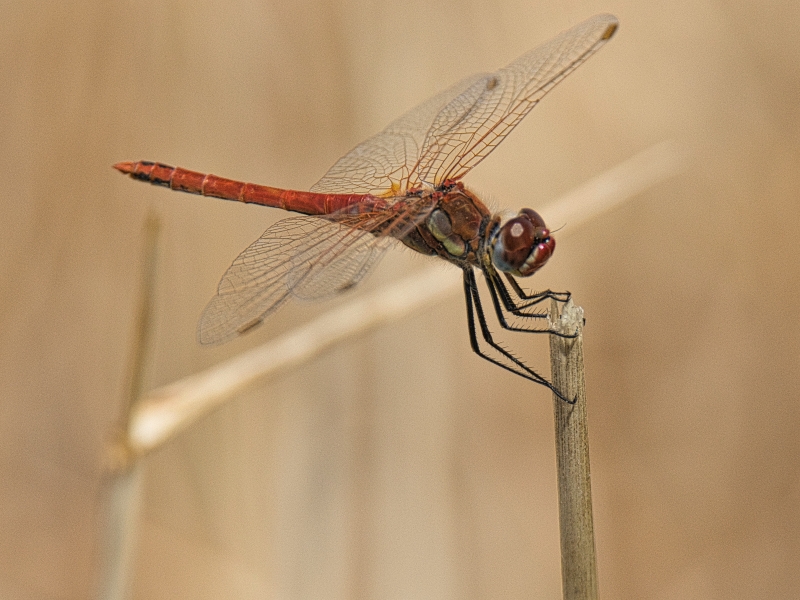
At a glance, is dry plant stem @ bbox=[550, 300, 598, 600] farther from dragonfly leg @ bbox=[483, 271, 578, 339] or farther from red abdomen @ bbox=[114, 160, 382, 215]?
red abdomen @ bbox=[114, 160, 382, 215]

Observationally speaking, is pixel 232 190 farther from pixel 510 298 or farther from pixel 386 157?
pixel 510 298

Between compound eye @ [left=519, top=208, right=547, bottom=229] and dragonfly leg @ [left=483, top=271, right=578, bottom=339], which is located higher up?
compound eye @ [left=519, top=208, right=547, bottom=229]

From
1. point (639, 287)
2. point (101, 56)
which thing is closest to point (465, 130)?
point (639, 287)

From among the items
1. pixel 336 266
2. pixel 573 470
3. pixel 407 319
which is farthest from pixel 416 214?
pixel 573 470

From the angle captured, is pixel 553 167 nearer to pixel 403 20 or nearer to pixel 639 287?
pixel 639 287

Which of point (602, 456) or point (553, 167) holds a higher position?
point (553, 167)

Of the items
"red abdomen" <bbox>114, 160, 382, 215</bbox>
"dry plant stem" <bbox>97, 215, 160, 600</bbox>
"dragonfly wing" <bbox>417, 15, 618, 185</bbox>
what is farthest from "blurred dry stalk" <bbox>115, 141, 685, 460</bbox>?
"red abdomen" <bbox>114, 160, 382, 215</bbox>
